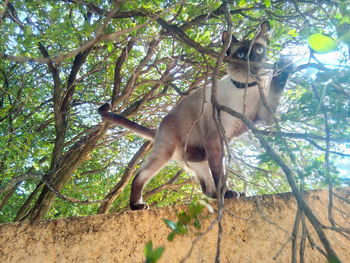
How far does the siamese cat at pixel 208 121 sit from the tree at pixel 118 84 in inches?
10.0

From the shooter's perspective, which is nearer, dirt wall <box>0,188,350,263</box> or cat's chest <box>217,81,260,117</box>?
dirt wall <box>0,188,350,263</box>

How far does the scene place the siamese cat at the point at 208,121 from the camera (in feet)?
11.5

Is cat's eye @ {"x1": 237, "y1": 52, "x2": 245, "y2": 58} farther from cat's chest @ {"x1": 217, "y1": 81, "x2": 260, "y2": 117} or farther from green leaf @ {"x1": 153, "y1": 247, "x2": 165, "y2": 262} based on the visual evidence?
green leaf @ {"x1": 153, "y1": 247, "x2": 165, "y2": 262}

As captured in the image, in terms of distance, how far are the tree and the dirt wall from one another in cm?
31

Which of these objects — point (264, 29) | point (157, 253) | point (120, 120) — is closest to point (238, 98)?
point (264, 29)

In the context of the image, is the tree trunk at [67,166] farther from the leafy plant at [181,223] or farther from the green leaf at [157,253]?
the green leaf at [157,253]

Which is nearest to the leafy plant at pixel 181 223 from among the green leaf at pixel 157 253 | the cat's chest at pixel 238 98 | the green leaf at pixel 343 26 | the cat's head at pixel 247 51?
the green leaf at pixel 157 253

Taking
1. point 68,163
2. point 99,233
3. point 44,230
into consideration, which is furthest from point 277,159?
point 68,163

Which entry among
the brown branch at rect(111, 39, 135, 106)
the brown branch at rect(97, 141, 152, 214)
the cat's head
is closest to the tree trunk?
the brown branch at rect(111, 39, 135, 106)

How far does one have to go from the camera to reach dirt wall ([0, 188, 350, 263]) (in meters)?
2.17

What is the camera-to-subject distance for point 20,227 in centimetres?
220

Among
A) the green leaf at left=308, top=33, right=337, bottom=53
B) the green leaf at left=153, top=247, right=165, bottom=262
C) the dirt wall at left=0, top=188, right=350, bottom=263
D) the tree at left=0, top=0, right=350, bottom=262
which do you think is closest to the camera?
the green leaf at left=153, top=247, right=165, bottom=262

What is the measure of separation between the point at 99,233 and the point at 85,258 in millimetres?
182

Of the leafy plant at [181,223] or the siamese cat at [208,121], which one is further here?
the siamese cat at [208,121]
